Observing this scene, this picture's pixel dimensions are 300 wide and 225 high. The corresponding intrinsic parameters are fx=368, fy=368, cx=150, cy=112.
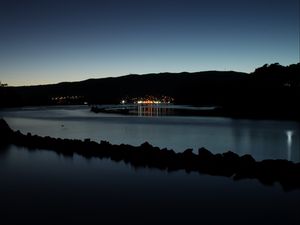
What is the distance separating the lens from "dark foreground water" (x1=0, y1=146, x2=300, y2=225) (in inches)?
309

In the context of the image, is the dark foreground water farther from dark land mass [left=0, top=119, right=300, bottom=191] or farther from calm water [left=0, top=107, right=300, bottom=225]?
dark land mass [left=0, top=119, right=300, bottom=191]

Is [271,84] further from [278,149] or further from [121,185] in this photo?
[121,185]

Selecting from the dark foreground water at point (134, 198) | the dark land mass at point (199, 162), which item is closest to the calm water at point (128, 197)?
the dark foreground water at point (134, 198)

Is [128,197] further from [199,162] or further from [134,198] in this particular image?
[199,162]

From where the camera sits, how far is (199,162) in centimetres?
1262

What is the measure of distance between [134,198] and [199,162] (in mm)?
3926

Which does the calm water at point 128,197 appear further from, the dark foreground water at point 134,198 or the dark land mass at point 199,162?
the dark land mass at point 199,162

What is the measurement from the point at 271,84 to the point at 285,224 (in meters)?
60.1

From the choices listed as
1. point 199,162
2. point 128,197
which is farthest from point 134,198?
point 199,162

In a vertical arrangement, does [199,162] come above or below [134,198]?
above

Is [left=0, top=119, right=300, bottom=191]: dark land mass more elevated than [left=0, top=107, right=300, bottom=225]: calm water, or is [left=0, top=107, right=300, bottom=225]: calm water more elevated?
[left=0, top=119, right=300, bottom=191]: dark land mass

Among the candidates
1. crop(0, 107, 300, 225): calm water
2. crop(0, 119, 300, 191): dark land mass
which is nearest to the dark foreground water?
Result: crop(0, 107, 300, 225): calm water

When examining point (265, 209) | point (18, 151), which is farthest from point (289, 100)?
point (265, 209)

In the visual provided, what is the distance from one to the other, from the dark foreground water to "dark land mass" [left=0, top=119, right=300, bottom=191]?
0.60 meters
